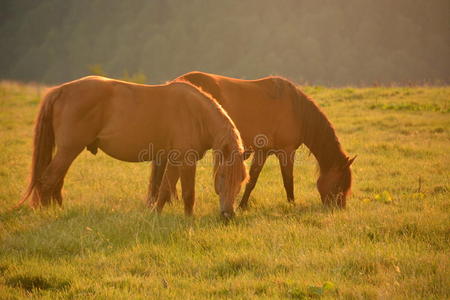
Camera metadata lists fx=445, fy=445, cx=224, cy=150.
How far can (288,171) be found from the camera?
7.30 m

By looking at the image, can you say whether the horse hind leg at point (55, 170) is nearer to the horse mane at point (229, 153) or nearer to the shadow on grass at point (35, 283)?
the horse mane at point (229, 153)

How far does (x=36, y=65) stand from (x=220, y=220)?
99236mm

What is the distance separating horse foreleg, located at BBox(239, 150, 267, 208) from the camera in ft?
23.5

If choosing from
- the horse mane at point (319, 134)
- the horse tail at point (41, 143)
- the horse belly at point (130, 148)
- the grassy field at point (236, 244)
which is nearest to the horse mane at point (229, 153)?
the grassy field at point (236, 244)

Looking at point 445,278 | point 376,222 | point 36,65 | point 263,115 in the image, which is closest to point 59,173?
point 263,115

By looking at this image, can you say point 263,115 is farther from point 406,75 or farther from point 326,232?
point 406,75

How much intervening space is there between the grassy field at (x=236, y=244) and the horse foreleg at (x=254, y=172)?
0.62 ft

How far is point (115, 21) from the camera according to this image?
116875 mm

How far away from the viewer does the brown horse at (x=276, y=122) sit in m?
7.13

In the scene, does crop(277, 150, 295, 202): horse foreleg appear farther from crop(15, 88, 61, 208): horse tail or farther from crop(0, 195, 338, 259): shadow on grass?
crop(15, 88, 61, 208): horse tail

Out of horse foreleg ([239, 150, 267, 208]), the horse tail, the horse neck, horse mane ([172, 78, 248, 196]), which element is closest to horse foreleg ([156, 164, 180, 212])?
horse mane ([172, 78, 248, 196])

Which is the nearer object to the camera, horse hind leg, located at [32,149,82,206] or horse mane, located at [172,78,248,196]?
horse mane, located at [172,78,248,196]

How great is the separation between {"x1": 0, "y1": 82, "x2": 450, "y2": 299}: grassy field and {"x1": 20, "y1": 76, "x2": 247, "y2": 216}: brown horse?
0.62 metres

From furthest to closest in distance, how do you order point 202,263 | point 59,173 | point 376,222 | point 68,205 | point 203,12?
point 203,12 < point 68,205 < point 59,173 < point 376,222 < point 202,263
